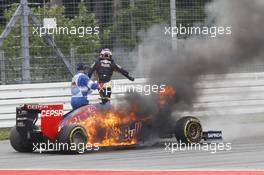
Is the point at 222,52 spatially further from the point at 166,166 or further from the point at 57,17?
the point at 57,17

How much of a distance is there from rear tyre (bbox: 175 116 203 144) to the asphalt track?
0.45 meters

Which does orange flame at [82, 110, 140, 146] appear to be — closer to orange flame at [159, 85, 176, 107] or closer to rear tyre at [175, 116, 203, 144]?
orange flame at [159, 85, 176, 107]

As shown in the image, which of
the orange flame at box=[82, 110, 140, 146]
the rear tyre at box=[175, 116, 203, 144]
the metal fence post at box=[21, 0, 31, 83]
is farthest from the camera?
the metal fence post at box=[21, 0, 31, 83]

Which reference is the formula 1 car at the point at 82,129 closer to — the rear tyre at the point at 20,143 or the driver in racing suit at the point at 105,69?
the rear tyre at the point at 20,143

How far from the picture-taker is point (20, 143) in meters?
15.0

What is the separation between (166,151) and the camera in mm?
14164

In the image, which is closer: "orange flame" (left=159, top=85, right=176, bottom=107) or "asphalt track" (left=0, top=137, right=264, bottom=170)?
"asphalt track" (left=0, top=137, right=264, bottom=170)

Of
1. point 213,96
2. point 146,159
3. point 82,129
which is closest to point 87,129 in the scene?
point 82,129

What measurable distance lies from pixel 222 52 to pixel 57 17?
7132 mm

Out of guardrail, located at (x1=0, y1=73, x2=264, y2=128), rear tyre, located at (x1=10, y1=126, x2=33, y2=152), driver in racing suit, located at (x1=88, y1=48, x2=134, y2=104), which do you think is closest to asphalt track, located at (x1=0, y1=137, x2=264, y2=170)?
rear tyre, located at (x1=10, y1=126, x2=33, y2=152)

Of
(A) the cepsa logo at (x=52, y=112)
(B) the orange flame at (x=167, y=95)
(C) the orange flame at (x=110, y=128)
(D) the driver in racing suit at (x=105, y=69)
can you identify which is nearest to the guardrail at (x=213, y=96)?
(D) the driver in racing suit at (x=105, y=69)

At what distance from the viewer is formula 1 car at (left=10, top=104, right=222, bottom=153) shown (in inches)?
556

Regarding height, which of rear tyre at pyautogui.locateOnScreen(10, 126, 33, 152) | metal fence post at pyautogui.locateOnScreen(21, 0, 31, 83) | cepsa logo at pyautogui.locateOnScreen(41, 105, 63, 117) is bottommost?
rear tyre at pyautogui.locateOnScreen(10, 126, 33, 152)

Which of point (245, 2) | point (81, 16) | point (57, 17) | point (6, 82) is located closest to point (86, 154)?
point (245, 2)
